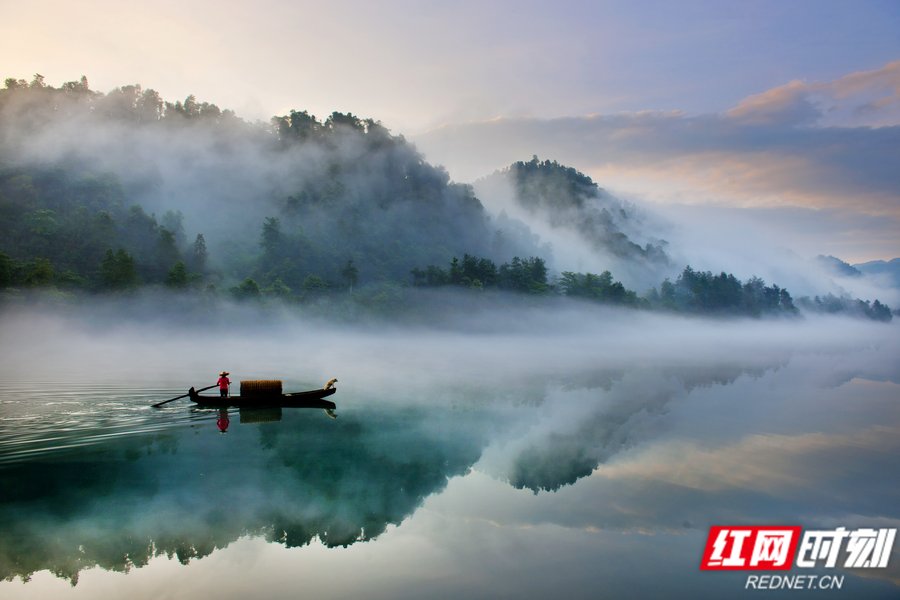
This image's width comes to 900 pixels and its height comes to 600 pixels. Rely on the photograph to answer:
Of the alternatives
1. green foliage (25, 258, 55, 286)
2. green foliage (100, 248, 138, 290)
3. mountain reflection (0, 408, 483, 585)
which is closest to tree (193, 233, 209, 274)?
green foliage (100, 248, 138, 290)

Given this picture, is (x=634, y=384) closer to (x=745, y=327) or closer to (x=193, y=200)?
(x=193, y=200)

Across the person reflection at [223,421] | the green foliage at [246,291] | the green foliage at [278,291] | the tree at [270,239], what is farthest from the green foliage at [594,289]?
the person reflection at [223,421]

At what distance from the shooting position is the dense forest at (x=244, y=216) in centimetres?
9419

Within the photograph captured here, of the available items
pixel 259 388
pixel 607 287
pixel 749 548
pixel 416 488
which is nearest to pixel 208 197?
pixel 607 287

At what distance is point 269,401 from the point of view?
28.5 m

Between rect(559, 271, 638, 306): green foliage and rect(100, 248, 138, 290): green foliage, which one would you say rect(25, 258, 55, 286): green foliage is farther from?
rect(559, 271, 638, 306): green foliage

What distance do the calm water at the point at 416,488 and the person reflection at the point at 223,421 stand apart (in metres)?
0.26

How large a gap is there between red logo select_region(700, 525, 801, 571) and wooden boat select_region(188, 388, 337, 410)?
19.6 metres

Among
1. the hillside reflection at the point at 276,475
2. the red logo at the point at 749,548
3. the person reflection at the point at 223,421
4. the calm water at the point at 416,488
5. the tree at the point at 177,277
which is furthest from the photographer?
the tree at the point at 177,277

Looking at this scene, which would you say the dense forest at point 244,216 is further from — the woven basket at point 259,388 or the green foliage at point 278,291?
the woven basket at point 259,388

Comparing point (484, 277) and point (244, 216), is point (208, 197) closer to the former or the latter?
point (244, 216)

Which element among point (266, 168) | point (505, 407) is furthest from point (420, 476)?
point (266, 168)

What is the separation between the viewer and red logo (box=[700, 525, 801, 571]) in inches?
517

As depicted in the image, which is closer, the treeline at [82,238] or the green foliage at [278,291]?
the treeline at [82,238]
